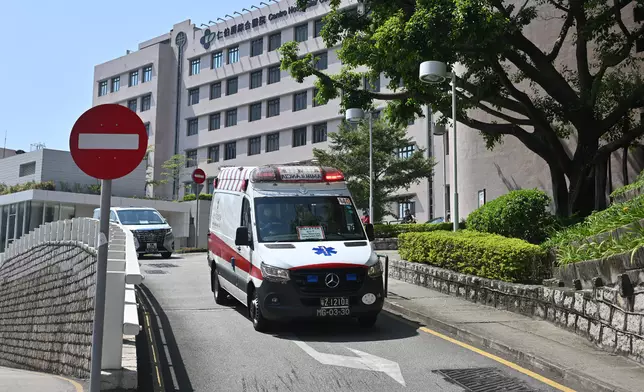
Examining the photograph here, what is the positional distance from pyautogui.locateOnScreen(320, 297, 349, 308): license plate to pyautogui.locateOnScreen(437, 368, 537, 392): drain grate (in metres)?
2.44

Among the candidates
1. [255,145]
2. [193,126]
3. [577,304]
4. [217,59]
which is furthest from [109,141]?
[193,126]

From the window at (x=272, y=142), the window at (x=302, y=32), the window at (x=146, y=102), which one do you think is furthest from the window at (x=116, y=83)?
the window at (x=302, y=32)

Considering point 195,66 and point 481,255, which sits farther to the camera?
point 195,66

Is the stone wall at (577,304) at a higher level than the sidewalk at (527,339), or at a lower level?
higher

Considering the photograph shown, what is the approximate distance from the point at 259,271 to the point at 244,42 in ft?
182

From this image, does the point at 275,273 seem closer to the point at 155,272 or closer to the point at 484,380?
the point at 484,380

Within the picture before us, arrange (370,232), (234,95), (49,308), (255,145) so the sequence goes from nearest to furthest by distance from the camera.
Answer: (370,232), (49,308), (255,145), (234,95)

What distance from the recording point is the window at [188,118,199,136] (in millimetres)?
68188

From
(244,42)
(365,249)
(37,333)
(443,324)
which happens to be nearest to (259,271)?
(365,249)

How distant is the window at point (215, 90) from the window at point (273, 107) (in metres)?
7.09

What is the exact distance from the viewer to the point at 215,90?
219 feet

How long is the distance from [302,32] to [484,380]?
53.5 metres

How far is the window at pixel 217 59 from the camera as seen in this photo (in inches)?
2598

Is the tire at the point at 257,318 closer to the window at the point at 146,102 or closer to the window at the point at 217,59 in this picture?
the window at the point at 217,59
